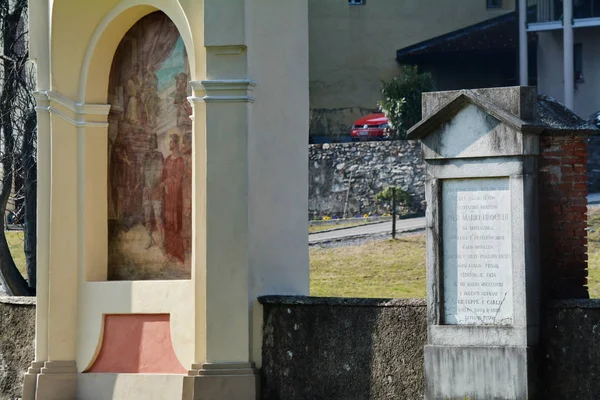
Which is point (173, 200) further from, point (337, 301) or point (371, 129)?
point (371, 129)

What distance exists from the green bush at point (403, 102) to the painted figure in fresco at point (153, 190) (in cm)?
2252

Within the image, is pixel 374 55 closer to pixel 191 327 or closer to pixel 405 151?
pixel 405 151

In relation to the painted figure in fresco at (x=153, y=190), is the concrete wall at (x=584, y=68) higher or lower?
higher

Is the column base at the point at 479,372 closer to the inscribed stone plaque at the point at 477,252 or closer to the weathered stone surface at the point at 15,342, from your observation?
the inscribed stone plaque at the point at 477,252

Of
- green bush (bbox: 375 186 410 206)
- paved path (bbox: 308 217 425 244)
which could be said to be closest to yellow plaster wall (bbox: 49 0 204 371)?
paved path (bbox: 308 217 425 244)

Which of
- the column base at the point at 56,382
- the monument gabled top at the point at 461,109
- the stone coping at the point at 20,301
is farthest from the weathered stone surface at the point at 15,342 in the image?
the monument gabled top at the point at 461,109

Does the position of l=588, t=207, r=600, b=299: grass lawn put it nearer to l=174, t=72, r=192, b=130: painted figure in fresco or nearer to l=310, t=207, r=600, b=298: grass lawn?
l=310, t=207, r=600, b=298: grass lawn

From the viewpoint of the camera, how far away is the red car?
3688cm

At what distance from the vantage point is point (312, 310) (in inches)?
444

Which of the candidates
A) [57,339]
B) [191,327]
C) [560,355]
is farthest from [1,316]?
[560,355]

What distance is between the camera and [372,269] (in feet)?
71.3

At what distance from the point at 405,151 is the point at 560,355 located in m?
23.4

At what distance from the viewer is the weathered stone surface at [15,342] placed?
530 inches

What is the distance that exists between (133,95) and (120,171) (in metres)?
0.79
